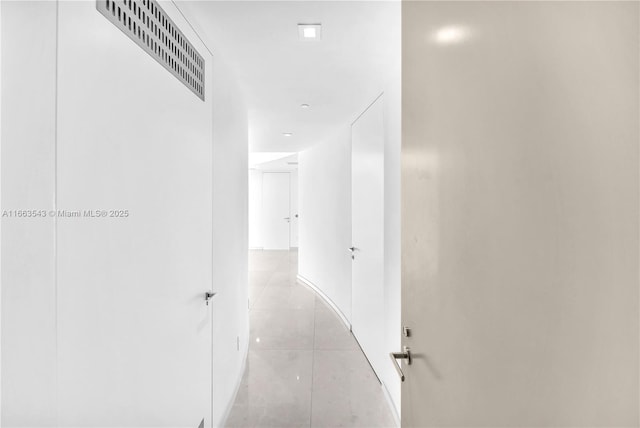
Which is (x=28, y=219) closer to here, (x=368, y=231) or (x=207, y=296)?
(x=207, y=296)

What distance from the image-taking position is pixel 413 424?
978 mm

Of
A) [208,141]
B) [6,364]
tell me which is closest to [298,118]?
[208,141]

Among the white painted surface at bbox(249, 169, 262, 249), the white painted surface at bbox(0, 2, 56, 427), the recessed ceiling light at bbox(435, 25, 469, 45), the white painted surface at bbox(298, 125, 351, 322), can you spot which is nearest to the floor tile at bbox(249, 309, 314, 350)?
the white painted surface at bbox(298, 125, 351, 322)

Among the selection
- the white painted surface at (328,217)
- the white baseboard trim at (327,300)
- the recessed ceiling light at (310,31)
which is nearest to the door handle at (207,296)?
the recessed ceiling light at (310,31)

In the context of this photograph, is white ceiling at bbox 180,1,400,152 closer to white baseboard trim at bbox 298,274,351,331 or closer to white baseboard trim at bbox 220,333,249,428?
white baseboard trim at bbox 220,333,249,428

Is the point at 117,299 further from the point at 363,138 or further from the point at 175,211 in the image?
the point at 363,138

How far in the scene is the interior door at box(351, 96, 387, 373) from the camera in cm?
252

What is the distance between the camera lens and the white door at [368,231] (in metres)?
2.52

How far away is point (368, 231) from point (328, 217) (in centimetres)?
168

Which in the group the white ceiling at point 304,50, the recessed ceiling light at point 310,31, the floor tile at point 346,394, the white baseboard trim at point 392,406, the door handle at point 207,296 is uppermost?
the white ceiling at point 304,50

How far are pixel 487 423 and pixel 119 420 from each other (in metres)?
1.01

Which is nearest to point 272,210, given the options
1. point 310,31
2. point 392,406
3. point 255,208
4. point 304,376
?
point 255,208

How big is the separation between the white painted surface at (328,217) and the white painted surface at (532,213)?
2796 millimetres

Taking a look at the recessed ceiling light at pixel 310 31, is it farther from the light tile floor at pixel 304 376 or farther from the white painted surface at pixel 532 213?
the light tile floor at pixel 304 376
